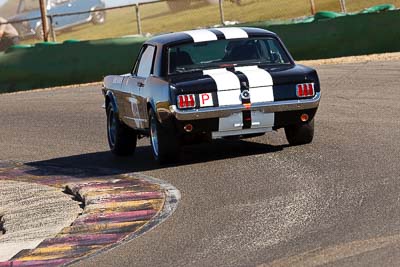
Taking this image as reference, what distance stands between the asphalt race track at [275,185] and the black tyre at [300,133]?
4.9 inches

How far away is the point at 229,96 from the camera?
39.4 ft

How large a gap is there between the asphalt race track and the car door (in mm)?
532

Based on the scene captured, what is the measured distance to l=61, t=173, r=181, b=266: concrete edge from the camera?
28.7ft

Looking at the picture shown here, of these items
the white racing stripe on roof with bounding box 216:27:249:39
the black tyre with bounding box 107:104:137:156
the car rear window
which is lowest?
the black tyre with bounding box 107:104:137:156

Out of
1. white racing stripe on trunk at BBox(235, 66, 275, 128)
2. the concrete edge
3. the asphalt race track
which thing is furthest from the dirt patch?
white racing stripe on trunk at BBox(235, 66, 275, 128)

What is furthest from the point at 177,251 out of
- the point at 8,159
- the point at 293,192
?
Answer: the point at 8,159

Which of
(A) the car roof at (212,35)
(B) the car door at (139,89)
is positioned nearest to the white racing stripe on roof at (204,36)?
(A) the car roof at (212,35)

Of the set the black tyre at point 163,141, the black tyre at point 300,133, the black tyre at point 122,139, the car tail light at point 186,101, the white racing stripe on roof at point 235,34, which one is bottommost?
the black tyre at point 122,139

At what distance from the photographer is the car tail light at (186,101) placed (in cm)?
1202

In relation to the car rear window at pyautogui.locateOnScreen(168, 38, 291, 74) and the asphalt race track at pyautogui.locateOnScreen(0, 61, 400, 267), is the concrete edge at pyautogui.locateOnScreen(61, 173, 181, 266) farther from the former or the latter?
the car rear window at pyautogui.locateOnScreen(168, 38, 291, 74)

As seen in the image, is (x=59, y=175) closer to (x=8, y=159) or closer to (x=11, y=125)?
(x=8, y=159)

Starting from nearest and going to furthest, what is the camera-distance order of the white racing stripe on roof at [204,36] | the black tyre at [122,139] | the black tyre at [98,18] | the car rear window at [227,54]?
the car rear window at [227,54] < the white racing stripe on roof at [204,36] < the black tyre at [122,139] < the black tyre at [98,18]

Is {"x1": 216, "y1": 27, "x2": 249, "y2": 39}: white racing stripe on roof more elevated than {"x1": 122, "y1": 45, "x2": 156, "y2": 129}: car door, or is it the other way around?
{"x1": 216, "y1": 27, "x2": 249, "y2": 39}: white racing stripe on roof

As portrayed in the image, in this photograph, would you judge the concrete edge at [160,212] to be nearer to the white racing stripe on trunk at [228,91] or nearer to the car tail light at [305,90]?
the white racing stripe on trunk at [228,91]
